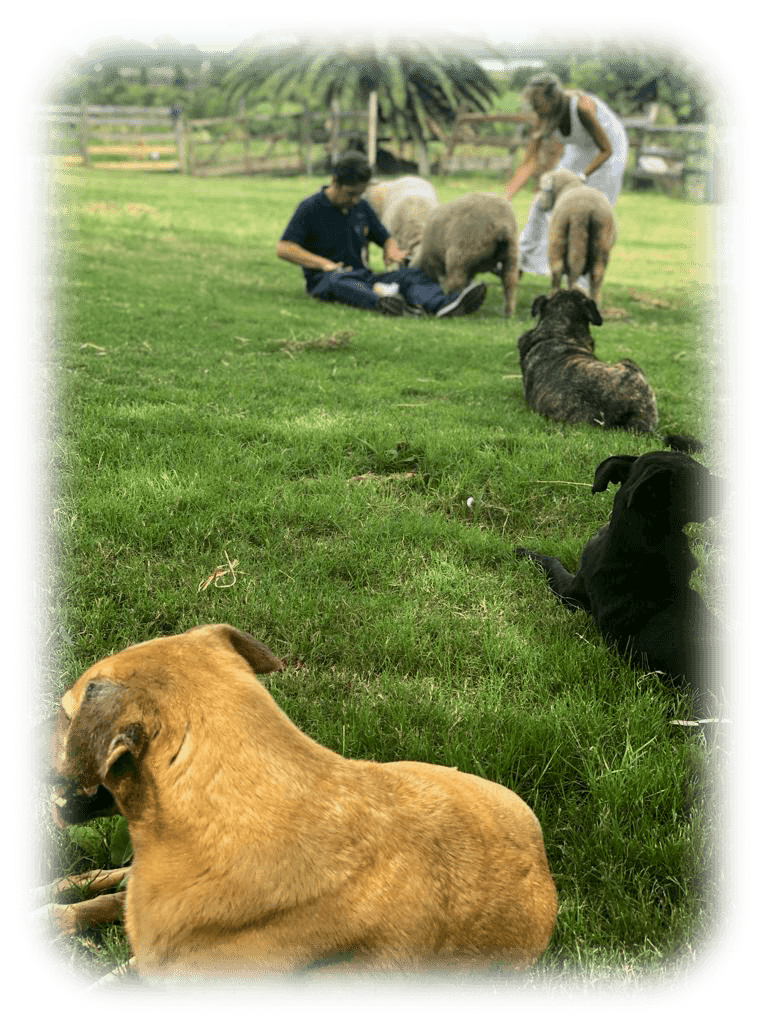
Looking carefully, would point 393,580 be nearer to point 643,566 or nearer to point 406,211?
point 643,566

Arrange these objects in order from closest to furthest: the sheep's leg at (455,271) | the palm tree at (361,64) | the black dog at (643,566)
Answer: the palm tree at (361,64) → the black dog at (643,566) → the sheep's leg at (455,271)

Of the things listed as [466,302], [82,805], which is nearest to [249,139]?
[82,805]

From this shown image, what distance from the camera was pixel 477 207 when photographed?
10.6 m

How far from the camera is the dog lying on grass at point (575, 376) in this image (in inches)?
220

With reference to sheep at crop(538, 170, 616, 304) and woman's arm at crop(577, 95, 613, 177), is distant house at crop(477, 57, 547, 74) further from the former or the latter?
sheep at crop(538, 170, 616, 304)

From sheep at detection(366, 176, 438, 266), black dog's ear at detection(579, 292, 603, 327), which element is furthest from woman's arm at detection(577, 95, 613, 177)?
sheep at detection(366, 176, 438, 266)

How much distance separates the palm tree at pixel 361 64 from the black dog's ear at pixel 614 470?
65.9 inches

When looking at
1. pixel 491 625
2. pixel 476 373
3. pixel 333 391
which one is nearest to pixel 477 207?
pixel 476 373

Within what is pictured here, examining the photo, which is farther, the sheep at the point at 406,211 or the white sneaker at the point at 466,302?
the sheep at the point at 406,211

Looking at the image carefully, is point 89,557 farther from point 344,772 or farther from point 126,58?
point 126,58

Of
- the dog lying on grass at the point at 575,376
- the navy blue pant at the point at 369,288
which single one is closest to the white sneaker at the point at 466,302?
the navy blue pant at the point at 369,288

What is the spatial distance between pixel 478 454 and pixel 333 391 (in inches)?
53.2

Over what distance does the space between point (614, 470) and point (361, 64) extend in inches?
78.2

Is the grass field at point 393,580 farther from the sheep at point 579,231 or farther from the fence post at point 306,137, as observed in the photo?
the sheep at point 579,231
